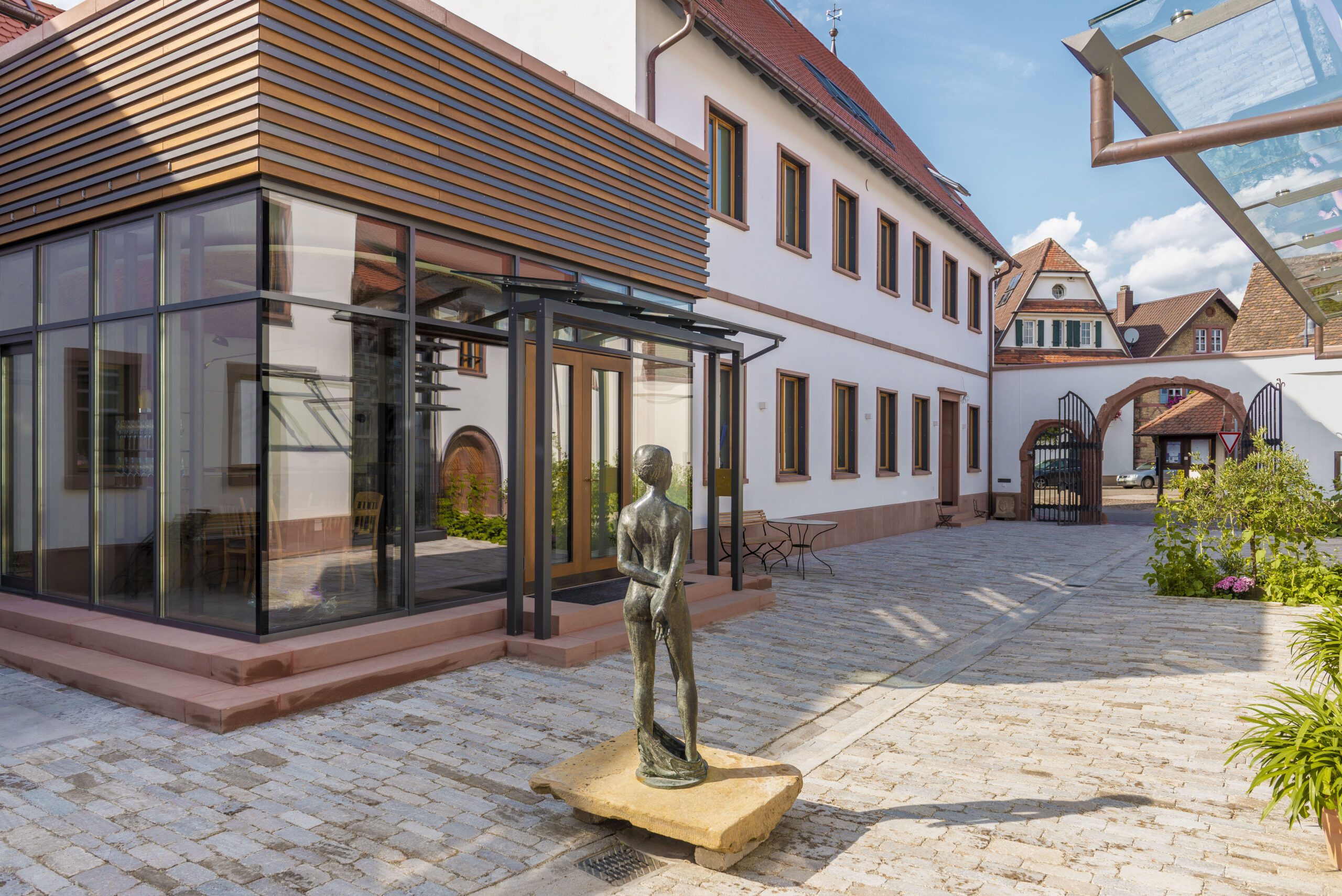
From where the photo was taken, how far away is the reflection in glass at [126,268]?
6824mm

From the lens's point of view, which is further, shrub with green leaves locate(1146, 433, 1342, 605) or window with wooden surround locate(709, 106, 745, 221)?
window with wooden surround locate(709, 106, 745, 221)

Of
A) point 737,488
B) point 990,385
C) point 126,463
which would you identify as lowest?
point 737,488

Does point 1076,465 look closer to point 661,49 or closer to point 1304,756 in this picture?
point 661,49

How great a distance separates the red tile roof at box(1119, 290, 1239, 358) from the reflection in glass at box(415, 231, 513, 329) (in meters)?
51.2

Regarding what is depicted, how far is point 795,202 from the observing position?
14461mm

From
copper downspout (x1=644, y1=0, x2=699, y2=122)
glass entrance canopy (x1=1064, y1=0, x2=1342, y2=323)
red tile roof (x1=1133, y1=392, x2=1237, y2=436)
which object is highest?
copper downspout (x1=644, y1=0, x2=699, y2=122)

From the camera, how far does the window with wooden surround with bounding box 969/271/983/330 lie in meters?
22.8

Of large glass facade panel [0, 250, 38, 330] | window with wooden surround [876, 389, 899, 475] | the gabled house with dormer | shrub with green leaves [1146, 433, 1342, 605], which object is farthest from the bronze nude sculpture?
the gabled house with dormer

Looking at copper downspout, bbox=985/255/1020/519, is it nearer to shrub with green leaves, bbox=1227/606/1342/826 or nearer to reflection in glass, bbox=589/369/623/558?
reflection in glass, bbox=589/369/623/558

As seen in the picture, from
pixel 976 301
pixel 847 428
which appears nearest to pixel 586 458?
pixel 847 428

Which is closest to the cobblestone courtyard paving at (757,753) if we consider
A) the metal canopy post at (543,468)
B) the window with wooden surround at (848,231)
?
the metal canopy post at (543,468)

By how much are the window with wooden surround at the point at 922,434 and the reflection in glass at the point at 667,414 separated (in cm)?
962

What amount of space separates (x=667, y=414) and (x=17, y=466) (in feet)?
20.6

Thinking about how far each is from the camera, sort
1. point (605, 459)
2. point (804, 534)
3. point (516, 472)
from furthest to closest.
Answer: point (804, 534) < point (605, 459) < point (516, 472)
